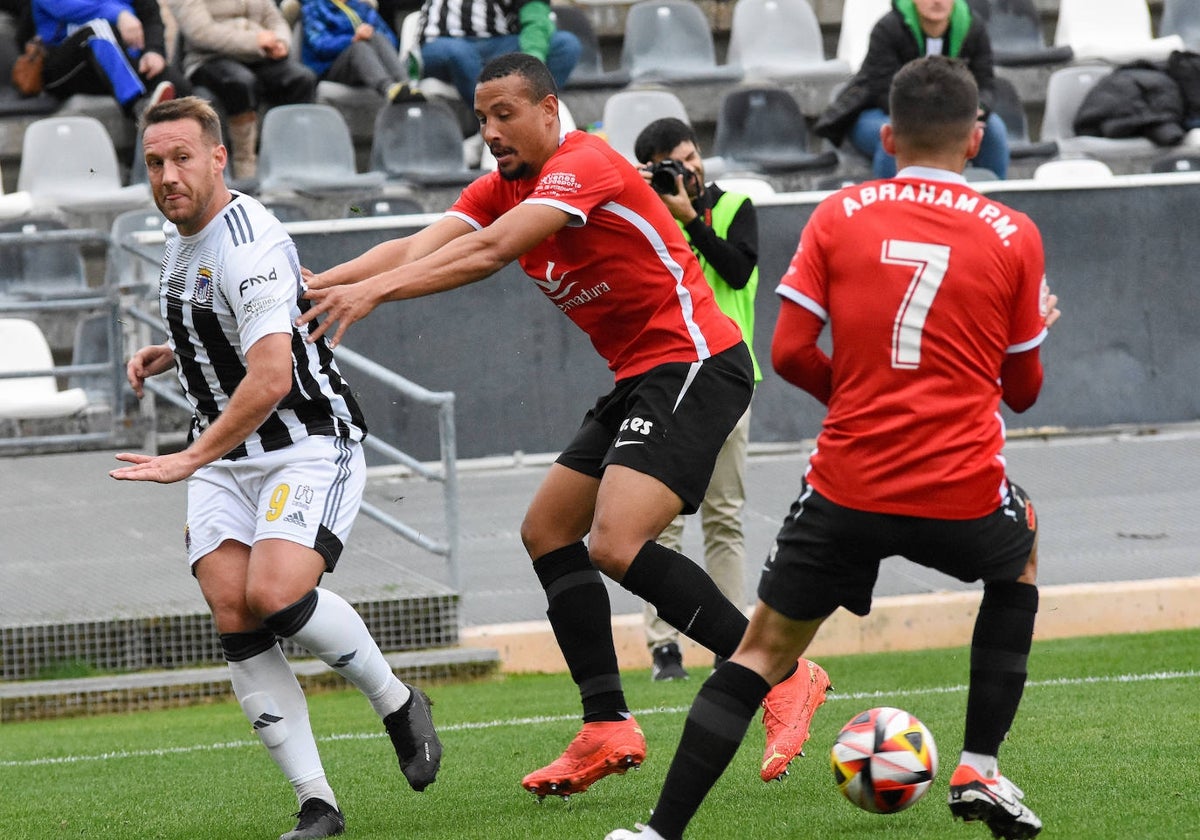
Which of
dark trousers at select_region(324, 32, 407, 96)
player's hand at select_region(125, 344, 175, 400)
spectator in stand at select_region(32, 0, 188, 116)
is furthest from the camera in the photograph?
dark trousers at select_region(324, 32, 407, 96)

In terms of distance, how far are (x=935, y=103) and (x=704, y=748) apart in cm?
164

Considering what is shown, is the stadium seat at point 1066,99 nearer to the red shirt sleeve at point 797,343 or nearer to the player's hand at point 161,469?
the red shirt sleeve at point 797,343

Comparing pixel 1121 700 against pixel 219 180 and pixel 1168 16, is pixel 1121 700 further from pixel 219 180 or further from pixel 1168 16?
pixel 1168 16

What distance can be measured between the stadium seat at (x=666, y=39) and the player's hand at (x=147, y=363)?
992 centimetres

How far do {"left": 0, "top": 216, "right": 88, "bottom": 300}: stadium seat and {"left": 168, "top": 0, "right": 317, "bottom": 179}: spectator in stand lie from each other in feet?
5.28

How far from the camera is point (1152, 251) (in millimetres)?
11867

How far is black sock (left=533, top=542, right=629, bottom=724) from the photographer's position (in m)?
5.43

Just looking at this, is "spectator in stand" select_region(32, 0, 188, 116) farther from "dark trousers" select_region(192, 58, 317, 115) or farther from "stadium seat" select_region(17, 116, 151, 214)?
"stadium seat" select_region(17, 116, 151, 214)

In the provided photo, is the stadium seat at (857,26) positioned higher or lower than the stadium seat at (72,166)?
higher

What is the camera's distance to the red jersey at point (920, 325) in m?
4.02

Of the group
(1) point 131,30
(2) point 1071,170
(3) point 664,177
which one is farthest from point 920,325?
(1) point 131,30

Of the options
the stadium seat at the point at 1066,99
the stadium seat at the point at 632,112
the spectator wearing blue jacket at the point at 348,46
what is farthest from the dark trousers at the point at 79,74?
the stadium seat at the point at 1066,99

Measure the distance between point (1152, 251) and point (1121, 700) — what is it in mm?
5942

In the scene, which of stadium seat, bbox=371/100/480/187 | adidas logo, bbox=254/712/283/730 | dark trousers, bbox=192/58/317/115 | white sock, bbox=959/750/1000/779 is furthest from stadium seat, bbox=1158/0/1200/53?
adidas logo, bbox=254/712/283/730
